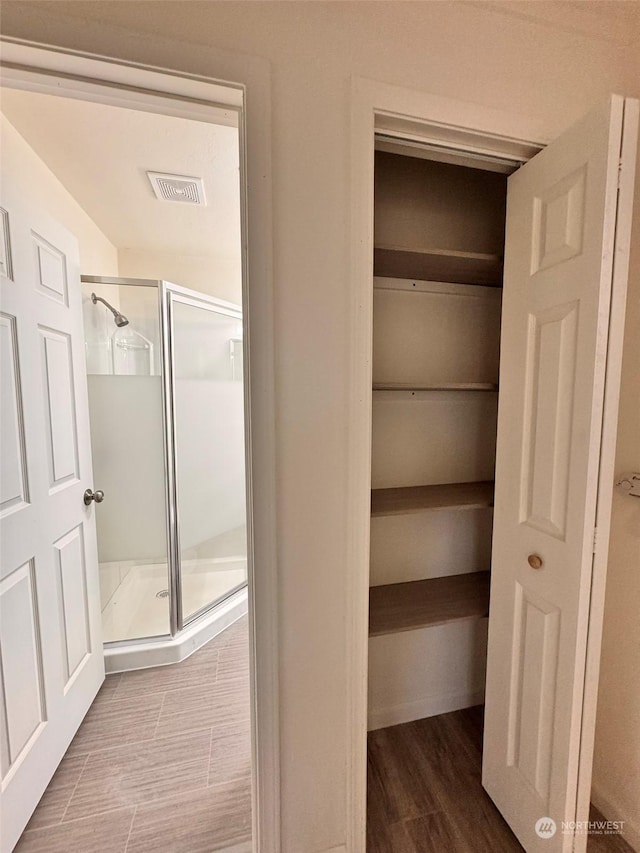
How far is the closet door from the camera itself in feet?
2.79

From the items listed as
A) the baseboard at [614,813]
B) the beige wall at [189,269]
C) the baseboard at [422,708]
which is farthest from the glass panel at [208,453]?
the baseboard at [614,813]

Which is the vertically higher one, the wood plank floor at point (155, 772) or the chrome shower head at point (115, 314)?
the chrome shower head at point (115, 314)

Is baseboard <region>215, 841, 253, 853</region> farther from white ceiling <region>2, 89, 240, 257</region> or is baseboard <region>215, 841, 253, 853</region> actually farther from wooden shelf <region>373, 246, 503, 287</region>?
white ceiling <region>2, 89, 240, 257</region>

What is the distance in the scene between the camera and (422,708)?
1.64 meters

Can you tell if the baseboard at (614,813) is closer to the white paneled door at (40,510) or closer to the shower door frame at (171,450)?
the shower door frame at (171,450)

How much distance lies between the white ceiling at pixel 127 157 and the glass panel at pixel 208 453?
0.54 meters

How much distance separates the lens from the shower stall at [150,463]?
2.09m

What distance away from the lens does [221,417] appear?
102 inches

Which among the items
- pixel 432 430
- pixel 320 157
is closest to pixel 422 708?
pixel 432 430

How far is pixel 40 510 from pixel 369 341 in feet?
4.27

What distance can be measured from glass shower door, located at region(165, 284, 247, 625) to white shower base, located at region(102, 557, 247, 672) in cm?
1

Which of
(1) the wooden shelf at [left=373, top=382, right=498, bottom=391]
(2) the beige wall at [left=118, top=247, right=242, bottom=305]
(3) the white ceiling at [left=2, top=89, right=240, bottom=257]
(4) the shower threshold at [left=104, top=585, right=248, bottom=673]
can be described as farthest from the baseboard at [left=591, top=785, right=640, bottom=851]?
(2) the beige wall at [left=118, top=247, right=242, bottom=305]

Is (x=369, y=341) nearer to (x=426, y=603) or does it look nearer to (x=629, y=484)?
(x=629, y=484)
